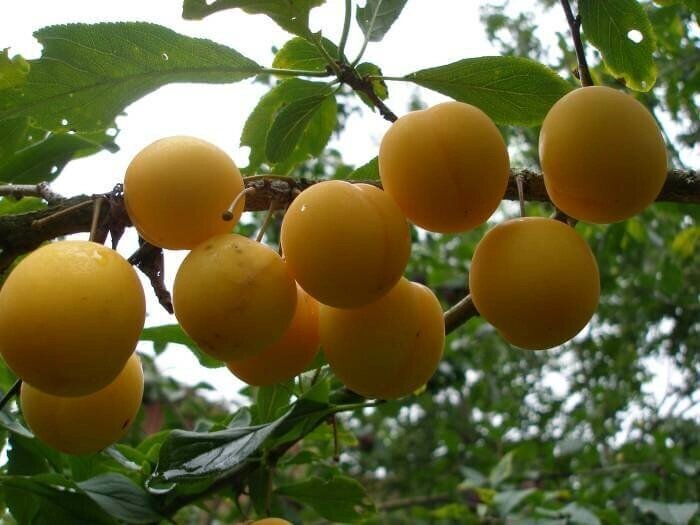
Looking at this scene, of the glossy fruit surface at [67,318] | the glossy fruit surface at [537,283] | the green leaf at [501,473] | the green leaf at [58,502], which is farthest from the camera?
the green leaf at [501,473]

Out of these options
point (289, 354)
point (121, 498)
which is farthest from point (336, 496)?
point (289, 354)

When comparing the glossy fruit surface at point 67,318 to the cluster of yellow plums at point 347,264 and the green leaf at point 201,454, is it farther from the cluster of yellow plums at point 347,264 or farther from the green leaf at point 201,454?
the green leaf at point 201,454

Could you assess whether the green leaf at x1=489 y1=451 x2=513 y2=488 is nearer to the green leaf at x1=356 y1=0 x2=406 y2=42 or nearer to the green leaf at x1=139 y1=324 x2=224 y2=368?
the green leaf at x1=139 y1=324 x2=224 y2=368

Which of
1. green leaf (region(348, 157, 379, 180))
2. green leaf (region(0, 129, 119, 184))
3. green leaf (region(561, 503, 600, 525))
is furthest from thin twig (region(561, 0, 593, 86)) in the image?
green leaf (region(561, 503, 600, 525))

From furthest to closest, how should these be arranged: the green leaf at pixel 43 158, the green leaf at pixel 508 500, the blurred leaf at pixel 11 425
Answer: the green leaf at pixel 508 500 → the green leaf at pixel 43 158 → the blurred leaf at pixel 11 425

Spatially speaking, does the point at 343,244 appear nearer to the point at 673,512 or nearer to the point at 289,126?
the point at 289,126

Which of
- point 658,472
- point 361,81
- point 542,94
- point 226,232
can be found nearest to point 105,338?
point 226,232

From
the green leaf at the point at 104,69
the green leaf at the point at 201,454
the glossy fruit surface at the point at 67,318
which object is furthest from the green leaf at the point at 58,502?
the green leaf at the point at 104,69
